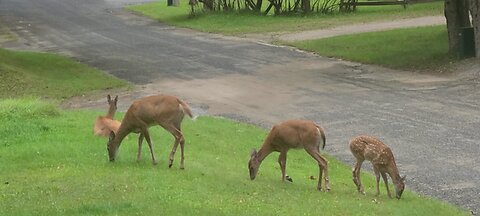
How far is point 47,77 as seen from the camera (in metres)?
25.0

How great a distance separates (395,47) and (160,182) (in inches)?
791

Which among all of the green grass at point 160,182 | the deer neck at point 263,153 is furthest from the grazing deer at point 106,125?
the deer neck at point 263,153

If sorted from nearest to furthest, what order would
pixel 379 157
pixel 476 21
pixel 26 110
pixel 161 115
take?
pixel 379 157, pixel 161 115, pixel 26 110, pixel 476 21

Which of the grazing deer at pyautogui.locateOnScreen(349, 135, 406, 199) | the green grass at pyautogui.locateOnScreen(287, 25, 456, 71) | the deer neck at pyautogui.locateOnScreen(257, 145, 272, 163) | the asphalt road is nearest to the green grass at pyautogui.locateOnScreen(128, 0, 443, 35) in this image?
the asphalt road

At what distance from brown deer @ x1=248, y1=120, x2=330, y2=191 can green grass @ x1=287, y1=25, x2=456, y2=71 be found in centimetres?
1402

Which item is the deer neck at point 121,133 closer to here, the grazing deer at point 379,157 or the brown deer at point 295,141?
the brown deer at point 295,141

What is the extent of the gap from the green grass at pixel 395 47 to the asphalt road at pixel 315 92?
911 mm

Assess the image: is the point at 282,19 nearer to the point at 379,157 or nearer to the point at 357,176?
the point at 357,176

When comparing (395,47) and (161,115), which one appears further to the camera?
(395,47)

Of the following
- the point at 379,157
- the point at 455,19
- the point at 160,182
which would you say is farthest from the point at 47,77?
the point at 379,157

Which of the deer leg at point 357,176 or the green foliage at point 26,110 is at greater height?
the green foliage at point 26,110

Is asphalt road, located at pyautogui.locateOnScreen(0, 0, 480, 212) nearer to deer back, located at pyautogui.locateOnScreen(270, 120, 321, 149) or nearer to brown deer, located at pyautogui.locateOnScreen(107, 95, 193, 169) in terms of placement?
deer back, located at pyautogui.locateOnScreen(270, 120, 321, 149)

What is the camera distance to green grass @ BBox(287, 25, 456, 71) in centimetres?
2500

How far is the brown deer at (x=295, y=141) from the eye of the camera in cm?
1008
